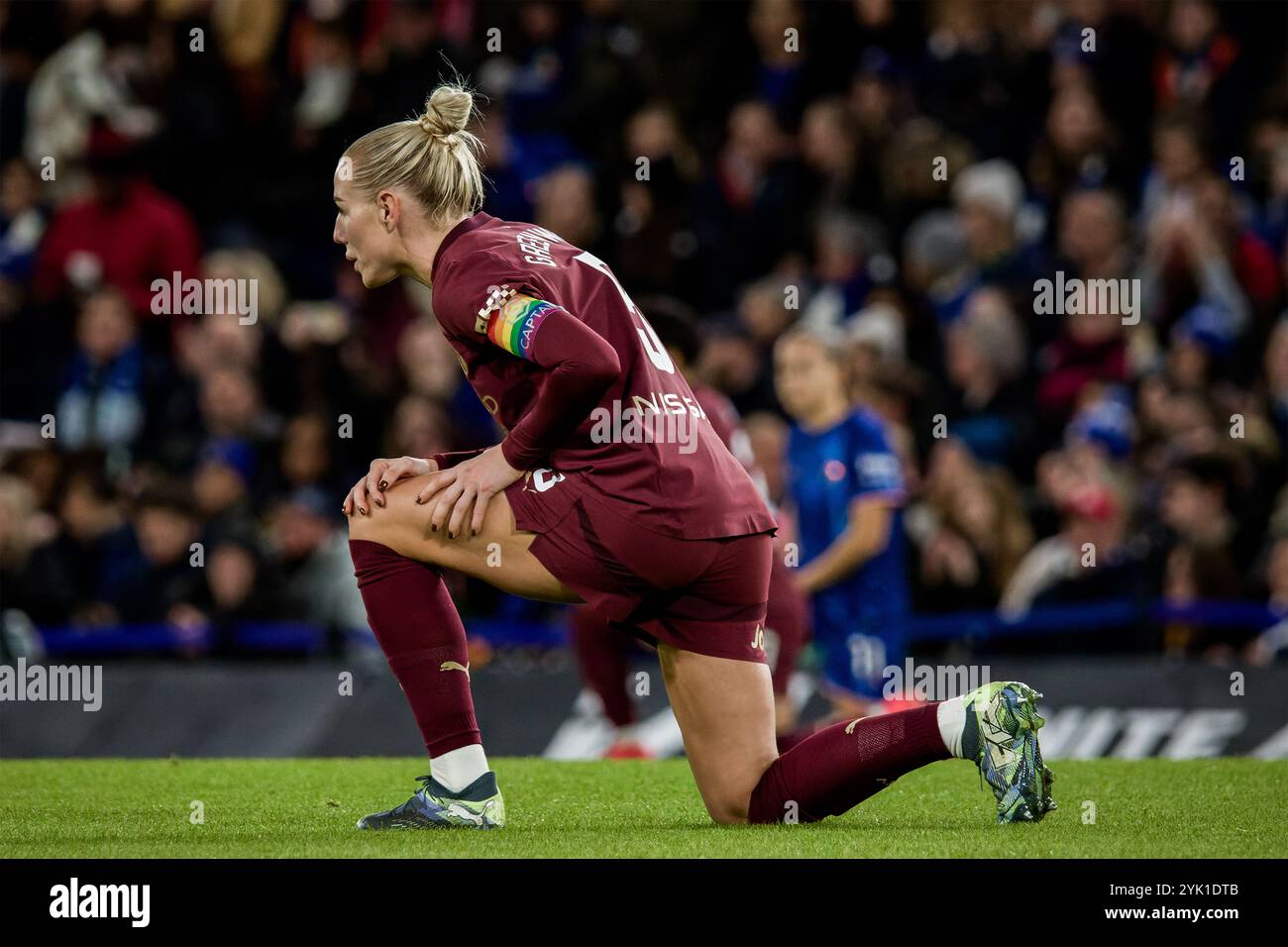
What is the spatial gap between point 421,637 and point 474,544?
305 mm

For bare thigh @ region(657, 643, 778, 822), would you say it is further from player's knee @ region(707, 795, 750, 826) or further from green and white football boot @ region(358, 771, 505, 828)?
green and white football boot @ region(358, 771, 505, 828)

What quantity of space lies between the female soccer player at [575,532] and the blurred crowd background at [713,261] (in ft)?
13.6

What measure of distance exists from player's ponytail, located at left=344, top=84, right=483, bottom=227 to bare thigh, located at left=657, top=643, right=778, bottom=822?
1294 millimetres

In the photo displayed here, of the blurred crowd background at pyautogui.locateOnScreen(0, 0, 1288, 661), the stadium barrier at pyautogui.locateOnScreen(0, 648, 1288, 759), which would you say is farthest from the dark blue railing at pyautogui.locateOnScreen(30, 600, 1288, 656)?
the stadium barrier at pyautogui.locateOnScreen(0, 648, 1288, 759)

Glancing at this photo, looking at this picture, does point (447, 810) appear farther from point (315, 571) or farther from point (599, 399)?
point (315, 571)

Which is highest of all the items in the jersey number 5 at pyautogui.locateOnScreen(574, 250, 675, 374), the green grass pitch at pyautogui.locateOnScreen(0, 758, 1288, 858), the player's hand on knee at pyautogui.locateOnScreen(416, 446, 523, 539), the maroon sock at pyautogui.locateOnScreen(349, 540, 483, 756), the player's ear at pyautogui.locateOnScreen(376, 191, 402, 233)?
the player's ear at pyautogui.locateOnScreen(376, 191, 402, 233)

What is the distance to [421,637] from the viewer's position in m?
5.18

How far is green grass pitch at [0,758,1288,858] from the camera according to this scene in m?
4.72

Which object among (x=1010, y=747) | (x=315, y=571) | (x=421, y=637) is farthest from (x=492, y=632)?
(x=1010, y=747)

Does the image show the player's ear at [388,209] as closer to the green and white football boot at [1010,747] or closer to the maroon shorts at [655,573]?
the maroon shorts at [655,573]

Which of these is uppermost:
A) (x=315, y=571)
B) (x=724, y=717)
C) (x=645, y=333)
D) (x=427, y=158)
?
(x=427, y=158)
